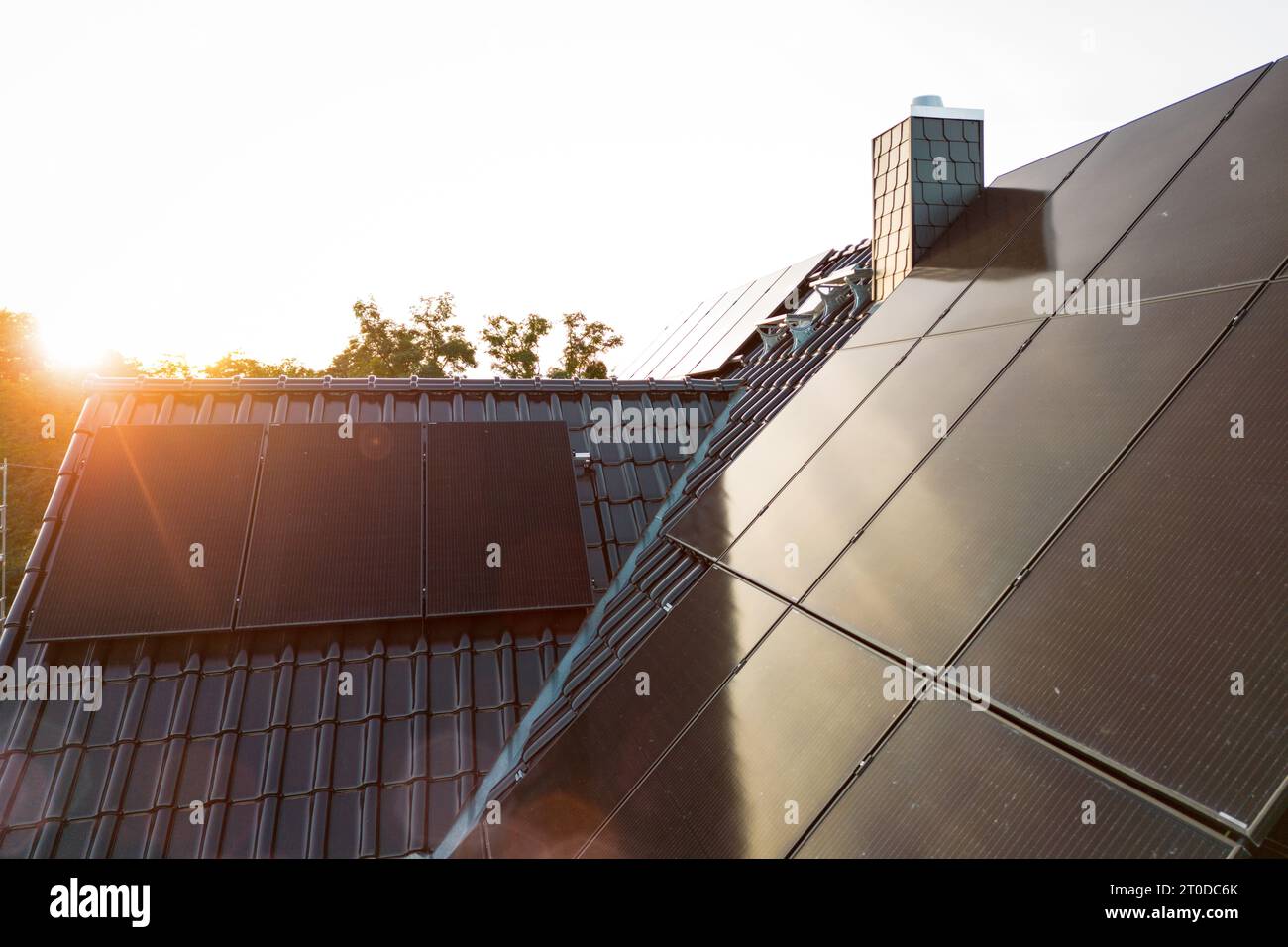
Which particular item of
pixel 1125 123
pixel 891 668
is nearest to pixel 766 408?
pixel 1125 123

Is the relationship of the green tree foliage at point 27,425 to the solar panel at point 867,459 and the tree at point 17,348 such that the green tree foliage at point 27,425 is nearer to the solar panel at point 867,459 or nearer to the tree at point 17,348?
the tree at point 17,348

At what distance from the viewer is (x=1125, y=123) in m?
7.29

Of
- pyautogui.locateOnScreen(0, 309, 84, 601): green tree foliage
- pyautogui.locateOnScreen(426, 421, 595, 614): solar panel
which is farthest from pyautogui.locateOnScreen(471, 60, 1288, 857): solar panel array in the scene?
pyautogui.locateOnScreen(0, 309, 84, 601): green tree foliage

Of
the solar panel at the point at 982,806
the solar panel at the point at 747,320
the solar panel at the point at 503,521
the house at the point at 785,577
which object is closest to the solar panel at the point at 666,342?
the solar panel at the point at 747,320

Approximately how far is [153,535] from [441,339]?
110 feet

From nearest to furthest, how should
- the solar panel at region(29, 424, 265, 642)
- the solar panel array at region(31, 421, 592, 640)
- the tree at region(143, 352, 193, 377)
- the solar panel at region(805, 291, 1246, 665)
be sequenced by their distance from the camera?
the solar panel at region(805, 291, 1246, 665) → the solar panel at region(29, 424, 265, 642) → the solar panel array at region(31, 421, 592, 640) → the tree at region(143, 352, 193, 377)

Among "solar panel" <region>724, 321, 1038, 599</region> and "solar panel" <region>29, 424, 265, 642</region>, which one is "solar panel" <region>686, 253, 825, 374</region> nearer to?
"solar panel" <region>724, 321, 1038, 599</region>

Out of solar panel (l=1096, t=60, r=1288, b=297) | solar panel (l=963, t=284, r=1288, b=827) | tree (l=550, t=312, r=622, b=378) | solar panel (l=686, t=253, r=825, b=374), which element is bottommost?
solar panel (l=963, t=284, r=1288, b=827)

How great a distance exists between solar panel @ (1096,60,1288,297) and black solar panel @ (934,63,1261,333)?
25 cm

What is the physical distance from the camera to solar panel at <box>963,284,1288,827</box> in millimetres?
2480

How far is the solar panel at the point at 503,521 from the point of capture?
25.5ft

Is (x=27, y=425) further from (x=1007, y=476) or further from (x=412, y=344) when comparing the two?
(x=1007, y=476)
